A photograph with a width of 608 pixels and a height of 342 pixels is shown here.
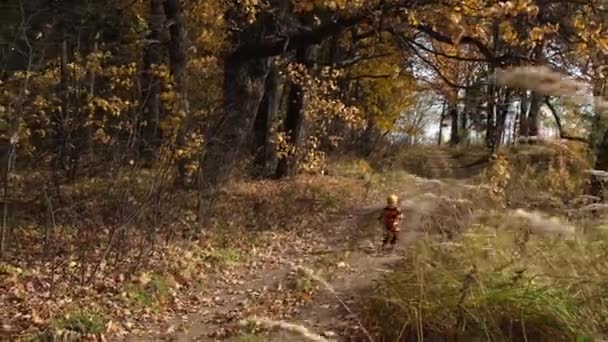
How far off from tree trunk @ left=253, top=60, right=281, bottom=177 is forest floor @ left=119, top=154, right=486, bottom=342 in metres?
5.64

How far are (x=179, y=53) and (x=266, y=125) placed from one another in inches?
273

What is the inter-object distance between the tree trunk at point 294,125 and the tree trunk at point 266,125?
0.39m

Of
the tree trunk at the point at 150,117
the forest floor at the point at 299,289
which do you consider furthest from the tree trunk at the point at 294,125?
the tree trunk at the point at 150,117

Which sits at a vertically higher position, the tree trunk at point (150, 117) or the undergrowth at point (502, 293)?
the tree trunk at point (150, 117)

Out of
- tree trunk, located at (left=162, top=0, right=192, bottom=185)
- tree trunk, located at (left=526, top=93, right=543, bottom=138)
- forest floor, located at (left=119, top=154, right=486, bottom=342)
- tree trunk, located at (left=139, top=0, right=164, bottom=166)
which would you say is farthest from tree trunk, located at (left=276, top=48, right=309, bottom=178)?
tree trunk, located at (left=526, top=93, right=543, bottom=138)

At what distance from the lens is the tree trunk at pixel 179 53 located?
34.7 feet

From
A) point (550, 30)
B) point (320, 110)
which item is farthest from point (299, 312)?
point (320, 110)

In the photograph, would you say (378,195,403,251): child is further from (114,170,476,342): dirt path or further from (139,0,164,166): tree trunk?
(139,0,164,166): tree trunk

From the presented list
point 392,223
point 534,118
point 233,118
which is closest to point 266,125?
point 233,118

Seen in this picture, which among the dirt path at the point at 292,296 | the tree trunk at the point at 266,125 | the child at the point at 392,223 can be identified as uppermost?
the tree trunk at the point at 266,125

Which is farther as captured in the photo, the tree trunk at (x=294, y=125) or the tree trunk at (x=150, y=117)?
the tree trunk at (x=294, y=125)

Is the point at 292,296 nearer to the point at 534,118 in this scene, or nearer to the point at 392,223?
the point at 392,223

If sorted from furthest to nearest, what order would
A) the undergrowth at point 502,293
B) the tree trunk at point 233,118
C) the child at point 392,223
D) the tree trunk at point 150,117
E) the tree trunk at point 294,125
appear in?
the tree trunk at point 294,125, the tree trunk at point 233,118, the child at point 392,223, the tree trunk at point 150,117, the undergrowth at point 502,293

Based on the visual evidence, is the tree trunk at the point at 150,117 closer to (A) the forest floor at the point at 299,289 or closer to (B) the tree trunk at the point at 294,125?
(A) the forest floor at the point at 299,289
